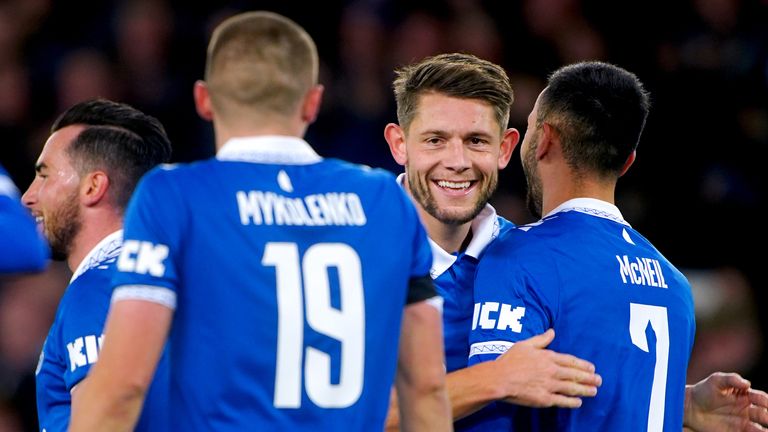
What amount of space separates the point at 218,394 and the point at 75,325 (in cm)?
112

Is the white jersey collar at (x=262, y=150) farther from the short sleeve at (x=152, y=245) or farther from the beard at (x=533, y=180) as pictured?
the beard at (x=533, y=180)

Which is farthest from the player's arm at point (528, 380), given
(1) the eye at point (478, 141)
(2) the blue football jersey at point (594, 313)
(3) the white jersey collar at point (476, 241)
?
(1) the eye at point (478, 141)

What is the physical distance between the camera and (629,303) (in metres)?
4.47

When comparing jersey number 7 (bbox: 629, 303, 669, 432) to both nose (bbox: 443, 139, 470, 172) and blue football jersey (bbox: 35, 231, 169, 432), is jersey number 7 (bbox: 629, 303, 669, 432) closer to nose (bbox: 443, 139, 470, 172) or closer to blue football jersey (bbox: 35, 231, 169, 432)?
nose (bbox: 443, 139, 470, 172)

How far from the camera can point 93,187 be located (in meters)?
4.80

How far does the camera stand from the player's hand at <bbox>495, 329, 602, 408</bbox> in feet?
13.6

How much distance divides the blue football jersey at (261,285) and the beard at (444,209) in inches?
49.5

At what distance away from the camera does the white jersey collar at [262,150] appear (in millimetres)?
3477

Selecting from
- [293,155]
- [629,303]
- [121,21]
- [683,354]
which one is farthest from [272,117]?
[121,21]

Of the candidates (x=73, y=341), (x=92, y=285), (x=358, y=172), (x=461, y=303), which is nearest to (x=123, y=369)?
(x=358, y=172)

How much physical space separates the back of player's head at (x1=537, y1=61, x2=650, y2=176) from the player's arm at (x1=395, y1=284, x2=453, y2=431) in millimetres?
1210

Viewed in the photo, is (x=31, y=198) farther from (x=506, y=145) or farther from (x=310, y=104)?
(x=506, y=145)

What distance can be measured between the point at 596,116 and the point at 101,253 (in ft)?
6.36

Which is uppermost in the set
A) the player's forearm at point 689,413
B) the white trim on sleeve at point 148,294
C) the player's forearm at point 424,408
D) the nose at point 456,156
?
the nose at point 456,156
